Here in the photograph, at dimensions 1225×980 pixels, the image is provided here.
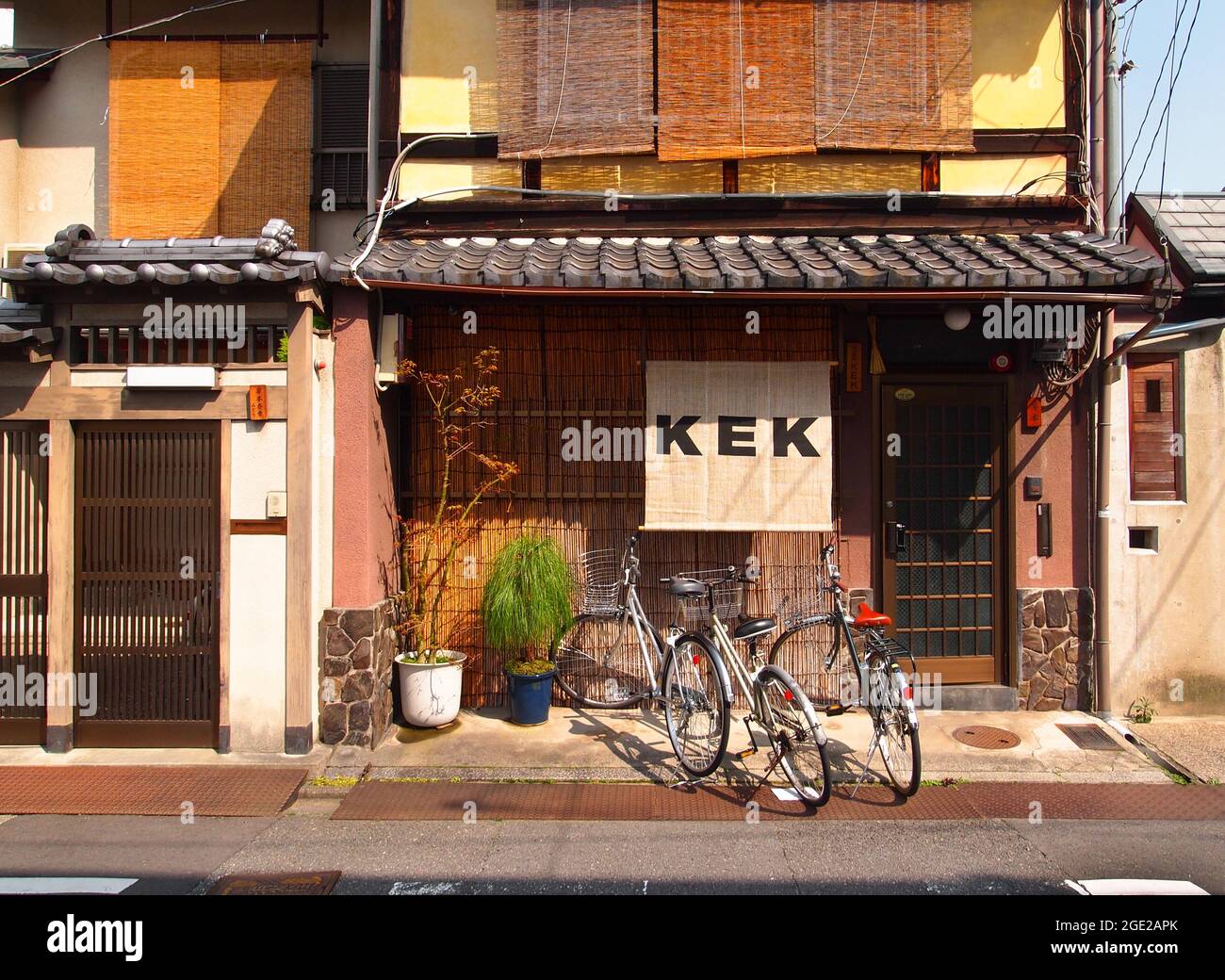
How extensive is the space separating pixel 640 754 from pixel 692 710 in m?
0.75

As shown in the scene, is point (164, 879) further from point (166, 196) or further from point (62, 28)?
point (62, 28)

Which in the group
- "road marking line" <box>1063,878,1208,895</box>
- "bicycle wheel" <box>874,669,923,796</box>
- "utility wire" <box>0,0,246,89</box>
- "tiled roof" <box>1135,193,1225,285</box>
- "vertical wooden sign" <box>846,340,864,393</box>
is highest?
"utility wire" <box>0,0,246,89</box>

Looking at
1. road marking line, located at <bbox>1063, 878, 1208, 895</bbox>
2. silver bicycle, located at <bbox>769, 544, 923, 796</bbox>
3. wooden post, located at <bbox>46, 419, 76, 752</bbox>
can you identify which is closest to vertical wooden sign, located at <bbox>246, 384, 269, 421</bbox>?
wooden post, located at <bbox>46, 419, 76, 752</bbox>

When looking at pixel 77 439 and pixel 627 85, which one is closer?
pixel 77 439

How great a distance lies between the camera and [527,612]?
6.66 m

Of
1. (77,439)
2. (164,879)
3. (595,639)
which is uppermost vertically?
(77,439)

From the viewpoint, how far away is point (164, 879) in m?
4.51

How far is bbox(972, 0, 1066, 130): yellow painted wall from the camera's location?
25.0 feet

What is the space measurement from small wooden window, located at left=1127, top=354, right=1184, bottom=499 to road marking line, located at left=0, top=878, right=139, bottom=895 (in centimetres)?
863

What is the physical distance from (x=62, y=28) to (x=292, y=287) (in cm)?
709

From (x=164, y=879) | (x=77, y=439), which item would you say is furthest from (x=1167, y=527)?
(x=77, y=439)

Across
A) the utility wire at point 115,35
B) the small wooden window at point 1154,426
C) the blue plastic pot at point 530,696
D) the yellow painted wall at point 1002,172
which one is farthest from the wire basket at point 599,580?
the utility wire at point 115,35

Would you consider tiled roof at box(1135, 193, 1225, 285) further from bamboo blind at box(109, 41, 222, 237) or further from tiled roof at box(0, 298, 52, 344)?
bamboo blind at box(109, 41, 222, 237)

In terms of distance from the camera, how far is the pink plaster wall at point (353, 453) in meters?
6.42
